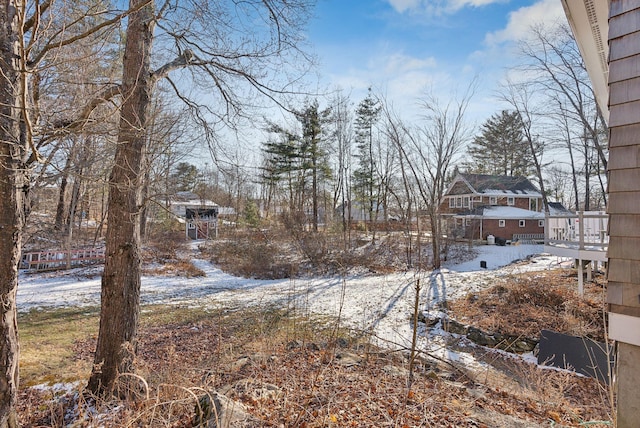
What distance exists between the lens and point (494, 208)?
2328 centimetres

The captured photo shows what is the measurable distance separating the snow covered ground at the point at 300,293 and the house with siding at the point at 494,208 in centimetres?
937

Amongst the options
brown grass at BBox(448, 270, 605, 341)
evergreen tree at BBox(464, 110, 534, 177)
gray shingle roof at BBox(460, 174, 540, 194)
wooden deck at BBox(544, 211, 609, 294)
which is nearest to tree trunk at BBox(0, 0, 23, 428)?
brown grass at BBox(448, 270, 605, 341)

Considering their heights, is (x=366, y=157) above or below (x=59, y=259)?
above

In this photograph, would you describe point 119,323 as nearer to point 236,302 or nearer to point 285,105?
point 285,105

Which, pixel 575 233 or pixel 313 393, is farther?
pixel 575 233

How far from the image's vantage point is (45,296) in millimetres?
9055

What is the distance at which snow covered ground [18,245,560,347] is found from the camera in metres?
8.02

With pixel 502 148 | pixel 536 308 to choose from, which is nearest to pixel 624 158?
pixel 536 308

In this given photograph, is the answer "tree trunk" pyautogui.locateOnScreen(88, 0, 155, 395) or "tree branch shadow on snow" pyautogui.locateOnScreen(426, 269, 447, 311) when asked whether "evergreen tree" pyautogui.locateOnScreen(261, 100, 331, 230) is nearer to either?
"tree branch shadow on snow" pyautogui.locateOnScreen(426, 269, 447, 311)

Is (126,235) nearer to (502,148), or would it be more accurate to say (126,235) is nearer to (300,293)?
(300,293)

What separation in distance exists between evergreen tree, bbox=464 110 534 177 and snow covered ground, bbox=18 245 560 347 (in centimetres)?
1837

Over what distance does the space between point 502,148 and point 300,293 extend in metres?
27.0

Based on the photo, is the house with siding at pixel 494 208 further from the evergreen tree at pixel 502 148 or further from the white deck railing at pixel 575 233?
the white deck railing at pixel 575 233

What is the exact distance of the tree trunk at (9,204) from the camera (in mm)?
2504
